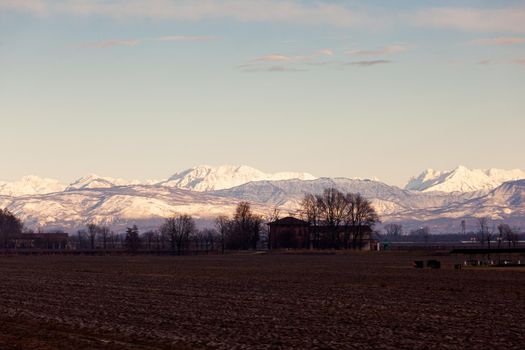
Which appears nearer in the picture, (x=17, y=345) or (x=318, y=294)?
(x=17, y=345)

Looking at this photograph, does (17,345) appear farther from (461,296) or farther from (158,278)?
(158,278)

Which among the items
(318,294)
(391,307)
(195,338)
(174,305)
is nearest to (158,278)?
(318,294)

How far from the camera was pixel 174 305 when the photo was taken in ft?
152

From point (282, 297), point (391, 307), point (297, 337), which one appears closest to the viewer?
point (297, 337)

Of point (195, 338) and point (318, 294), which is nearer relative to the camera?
point (195, 338)

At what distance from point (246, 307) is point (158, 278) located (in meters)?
30.5

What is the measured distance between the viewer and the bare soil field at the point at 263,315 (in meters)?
32.4

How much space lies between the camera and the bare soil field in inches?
1277

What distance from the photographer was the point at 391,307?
44.5m

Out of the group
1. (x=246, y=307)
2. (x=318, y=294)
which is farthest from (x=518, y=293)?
(x=246, y=307)

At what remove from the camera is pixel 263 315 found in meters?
40.9

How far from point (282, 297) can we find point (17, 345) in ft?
69.9

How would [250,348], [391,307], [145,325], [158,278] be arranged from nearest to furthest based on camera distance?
[250,348]
[145,325]
[391,307]
[158,278]

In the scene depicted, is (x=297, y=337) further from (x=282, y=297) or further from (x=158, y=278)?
(x=158, y=278)
